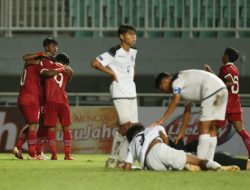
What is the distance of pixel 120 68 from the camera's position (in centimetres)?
1345

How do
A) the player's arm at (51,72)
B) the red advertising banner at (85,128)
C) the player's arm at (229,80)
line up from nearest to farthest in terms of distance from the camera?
1. the player's arm at (229,80)
2. the player's arm at (51,72)
3. the red advertising banner at (85,128)

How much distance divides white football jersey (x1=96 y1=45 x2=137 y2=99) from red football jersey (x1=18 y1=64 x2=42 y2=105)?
337 centimetres

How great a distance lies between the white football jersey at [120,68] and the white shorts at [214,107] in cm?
105

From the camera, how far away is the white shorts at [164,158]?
12.2 m

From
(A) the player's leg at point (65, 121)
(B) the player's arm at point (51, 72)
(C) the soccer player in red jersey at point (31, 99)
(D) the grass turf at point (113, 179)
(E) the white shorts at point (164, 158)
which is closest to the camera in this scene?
(D) the grass turf at point (113, 179)

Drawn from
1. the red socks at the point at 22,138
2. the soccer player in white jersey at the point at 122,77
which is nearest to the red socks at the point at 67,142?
the red socks at the point at 22,138

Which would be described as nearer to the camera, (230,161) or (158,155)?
(158,155)

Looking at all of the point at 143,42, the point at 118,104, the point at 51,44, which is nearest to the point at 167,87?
the point at 118,104

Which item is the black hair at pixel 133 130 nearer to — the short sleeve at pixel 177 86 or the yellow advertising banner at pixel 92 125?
the short sleeve at pixel 177 86

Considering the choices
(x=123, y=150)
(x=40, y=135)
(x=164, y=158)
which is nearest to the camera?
(x=164, y=158)

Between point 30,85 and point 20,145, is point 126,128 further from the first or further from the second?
point 20,145

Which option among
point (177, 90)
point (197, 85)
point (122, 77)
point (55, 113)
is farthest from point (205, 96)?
point (55, 113)

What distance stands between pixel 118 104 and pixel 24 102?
3541 millimetres

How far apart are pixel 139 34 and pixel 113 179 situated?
12258mm
